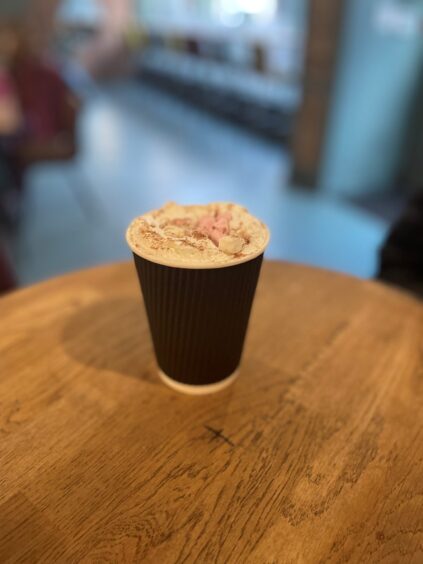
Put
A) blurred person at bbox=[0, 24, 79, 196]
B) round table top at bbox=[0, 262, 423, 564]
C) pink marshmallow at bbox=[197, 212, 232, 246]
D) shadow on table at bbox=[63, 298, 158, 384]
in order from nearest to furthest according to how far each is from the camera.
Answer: round table top at bbox=[0, 262, 423, 564] < pink marshmallow at bbox=[197, 212, 232, 246] < shadow on table at bbox=[63, 298, 158, 384] < blurred person at bbox=[0, 24, 79, 196]

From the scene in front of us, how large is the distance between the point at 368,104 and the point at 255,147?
5.02 feet

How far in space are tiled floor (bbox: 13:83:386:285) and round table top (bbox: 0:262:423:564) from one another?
1.56 m

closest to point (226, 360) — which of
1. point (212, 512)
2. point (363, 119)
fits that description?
point (212, 512)

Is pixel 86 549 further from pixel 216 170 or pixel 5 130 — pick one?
pixel 216 170

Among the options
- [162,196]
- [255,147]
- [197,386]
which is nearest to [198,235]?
[197,386]

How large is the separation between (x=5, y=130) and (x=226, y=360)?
8.13ft

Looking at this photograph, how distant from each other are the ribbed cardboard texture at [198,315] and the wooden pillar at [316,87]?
2702 mm

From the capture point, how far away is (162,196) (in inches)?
132

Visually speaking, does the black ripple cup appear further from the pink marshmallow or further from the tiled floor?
the tiled floor

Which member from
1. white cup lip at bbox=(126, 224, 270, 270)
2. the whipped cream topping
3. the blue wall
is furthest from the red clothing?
white cup lip at bbox=(126, 224, 270, 270)

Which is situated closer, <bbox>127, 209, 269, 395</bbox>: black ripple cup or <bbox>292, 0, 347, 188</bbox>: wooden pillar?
<bbox>127, 209, 269, 395</bbox>: black ripple cup

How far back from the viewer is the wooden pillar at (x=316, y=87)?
2734 millimetres

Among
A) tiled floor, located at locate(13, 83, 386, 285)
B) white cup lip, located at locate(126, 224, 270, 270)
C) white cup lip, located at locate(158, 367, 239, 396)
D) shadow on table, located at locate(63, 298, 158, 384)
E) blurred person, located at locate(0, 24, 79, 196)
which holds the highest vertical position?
white cup lip, located at locate(126, 224, 270, 270)

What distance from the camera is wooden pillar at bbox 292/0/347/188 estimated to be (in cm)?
273
